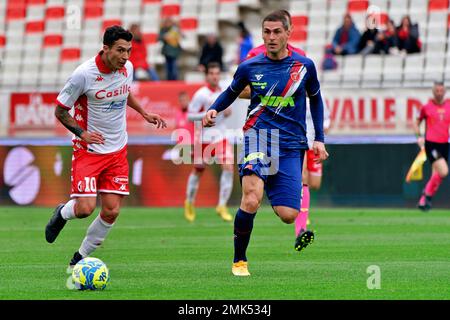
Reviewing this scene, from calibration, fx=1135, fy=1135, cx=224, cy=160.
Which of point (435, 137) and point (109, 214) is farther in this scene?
point (435, 137)

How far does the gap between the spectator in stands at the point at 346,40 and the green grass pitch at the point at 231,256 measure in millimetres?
6511

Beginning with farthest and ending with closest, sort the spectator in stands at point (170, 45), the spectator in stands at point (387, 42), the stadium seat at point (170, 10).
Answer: the stadium seat at point (170, 10) < the spectator in stands at point (170, 45) < the spectator in stands at point (387, 42)

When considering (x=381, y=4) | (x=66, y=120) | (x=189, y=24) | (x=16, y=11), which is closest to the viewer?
(x=66, y=120)

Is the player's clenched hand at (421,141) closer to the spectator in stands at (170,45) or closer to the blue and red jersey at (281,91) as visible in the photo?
the spectator in stands at (170,45)

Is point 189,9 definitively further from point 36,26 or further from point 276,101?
point 276,101

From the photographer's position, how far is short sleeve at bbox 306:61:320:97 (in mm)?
10914

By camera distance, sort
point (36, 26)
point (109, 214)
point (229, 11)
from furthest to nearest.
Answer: point (36, 26) → point (229, 11) → point (109, 214)

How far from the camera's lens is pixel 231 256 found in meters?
13.3

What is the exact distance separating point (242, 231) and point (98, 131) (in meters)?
1.80

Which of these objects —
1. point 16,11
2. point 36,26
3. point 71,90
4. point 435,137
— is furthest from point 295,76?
point 16,11

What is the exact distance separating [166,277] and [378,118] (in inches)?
505

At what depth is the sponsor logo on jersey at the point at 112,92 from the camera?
11.3 meters

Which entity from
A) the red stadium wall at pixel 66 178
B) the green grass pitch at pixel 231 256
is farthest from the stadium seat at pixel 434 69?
the red stadium wall at pixel 66 178

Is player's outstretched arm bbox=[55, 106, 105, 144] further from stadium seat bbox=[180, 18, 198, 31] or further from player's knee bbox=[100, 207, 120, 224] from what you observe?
stadium seat bbox=[180, 18, 198, 31]
